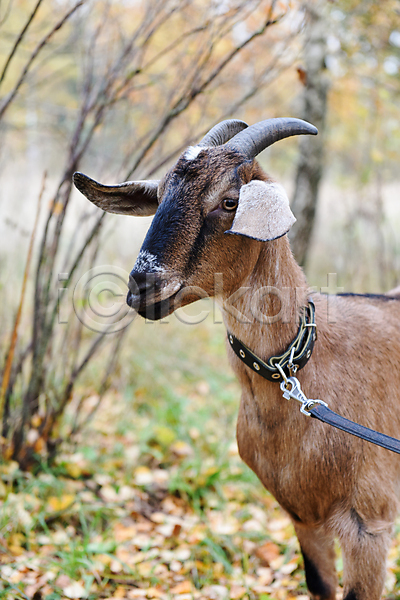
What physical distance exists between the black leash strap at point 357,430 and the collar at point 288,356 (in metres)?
0.21

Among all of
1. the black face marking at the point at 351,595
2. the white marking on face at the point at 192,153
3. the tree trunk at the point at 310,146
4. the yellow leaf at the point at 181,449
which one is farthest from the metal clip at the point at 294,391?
the tree trunk at the point at 310,146

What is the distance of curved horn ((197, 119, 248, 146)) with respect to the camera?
2266mm

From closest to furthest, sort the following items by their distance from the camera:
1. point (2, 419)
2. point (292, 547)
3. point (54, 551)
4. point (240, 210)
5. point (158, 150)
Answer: point (240, 210) < point (54, 551) < point (292, 547) < point (2, 419) < point (158, 150)

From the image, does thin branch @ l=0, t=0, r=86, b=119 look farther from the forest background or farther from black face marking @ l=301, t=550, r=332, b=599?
black face marking @ l=301, t=550, r=332, b=599

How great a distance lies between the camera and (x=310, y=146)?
536 centimetres

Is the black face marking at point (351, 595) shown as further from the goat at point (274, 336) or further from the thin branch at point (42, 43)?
the thin branch at point (42, 43)

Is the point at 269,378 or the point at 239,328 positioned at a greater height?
the point at 239,328

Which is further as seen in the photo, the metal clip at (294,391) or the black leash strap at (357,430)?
the metal clip at (294,391)

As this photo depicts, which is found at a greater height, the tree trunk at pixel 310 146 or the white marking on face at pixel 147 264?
the tree trunk at pixel 310 146

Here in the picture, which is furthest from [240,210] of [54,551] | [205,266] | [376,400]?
[54,551]

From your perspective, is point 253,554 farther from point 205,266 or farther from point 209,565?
point 205,266

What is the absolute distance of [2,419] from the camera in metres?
3.85

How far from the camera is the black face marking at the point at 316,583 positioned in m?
2.62

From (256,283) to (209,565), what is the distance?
2.19m
